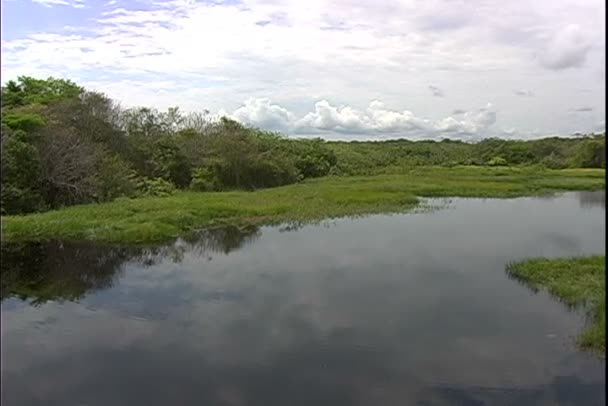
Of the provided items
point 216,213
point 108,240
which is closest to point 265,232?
point 216,213

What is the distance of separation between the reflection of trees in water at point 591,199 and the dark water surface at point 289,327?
1244 cm

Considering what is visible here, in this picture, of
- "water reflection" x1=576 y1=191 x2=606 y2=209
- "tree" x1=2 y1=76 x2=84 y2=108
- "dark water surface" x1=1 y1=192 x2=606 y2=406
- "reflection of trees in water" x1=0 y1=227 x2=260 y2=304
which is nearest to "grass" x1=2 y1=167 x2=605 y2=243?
"reflection of trees in water" x1=0 y1=227 x2=260 y2=304

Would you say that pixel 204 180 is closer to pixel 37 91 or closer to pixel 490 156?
pixel 37 91

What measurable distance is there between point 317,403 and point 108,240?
1204 cm

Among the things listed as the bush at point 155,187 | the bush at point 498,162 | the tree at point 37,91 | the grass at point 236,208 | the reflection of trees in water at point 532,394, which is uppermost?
the tree at point 37,91

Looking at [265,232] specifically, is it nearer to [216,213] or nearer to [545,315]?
[216,213]

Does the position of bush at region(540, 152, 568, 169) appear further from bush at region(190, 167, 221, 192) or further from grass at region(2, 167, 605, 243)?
bush at region(190, 167, 221, 192)

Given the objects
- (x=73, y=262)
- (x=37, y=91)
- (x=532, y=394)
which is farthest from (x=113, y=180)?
(x=532, y=394)

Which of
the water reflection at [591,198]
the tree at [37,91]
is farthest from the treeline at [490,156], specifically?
the tree at [37,91]

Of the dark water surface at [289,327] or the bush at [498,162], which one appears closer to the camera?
the dark water surface at [289,327]

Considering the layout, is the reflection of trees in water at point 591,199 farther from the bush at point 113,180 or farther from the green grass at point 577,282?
the bush at point 113,180

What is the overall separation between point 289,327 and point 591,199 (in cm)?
2696

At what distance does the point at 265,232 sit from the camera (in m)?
21.5

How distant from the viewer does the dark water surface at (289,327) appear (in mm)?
8438
